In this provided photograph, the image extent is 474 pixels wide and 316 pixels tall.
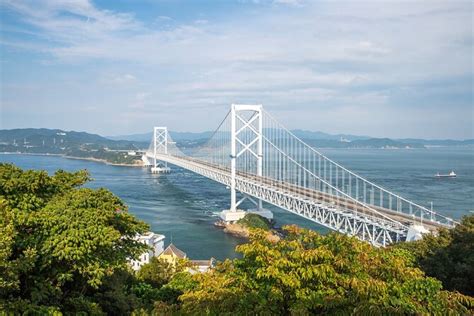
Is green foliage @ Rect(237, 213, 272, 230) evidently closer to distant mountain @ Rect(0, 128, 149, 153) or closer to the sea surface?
the sea surface

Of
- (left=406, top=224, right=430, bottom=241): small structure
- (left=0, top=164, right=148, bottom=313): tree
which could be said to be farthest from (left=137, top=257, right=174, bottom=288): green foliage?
(left=406, top=224, right=430, bottom=241): small structure

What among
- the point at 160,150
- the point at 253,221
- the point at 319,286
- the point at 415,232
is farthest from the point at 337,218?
the point at 160,150

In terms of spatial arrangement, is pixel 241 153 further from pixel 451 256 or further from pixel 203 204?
pixel 451 256

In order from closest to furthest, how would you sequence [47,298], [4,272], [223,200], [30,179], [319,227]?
[4,272]
[47,298]
[30,179]
[319,227]
[223,200]

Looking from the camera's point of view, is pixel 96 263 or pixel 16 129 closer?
pixel 96 263

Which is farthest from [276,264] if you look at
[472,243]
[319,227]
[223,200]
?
[223,200]

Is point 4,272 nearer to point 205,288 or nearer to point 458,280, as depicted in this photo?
point 205,288

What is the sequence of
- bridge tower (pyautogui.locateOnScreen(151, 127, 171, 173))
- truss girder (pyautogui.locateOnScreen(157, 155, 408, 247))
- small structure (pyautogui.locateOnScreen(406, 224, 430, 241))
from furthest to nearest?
bridge tower (pyautogui.locateOnScreen(151, 127, 171, 173)), truss girder (pyautogui.locateOnScreen(157, 155, 408, 247)), small structure (pyautogui.locateOnScreen(406, 224, 430, 241))
